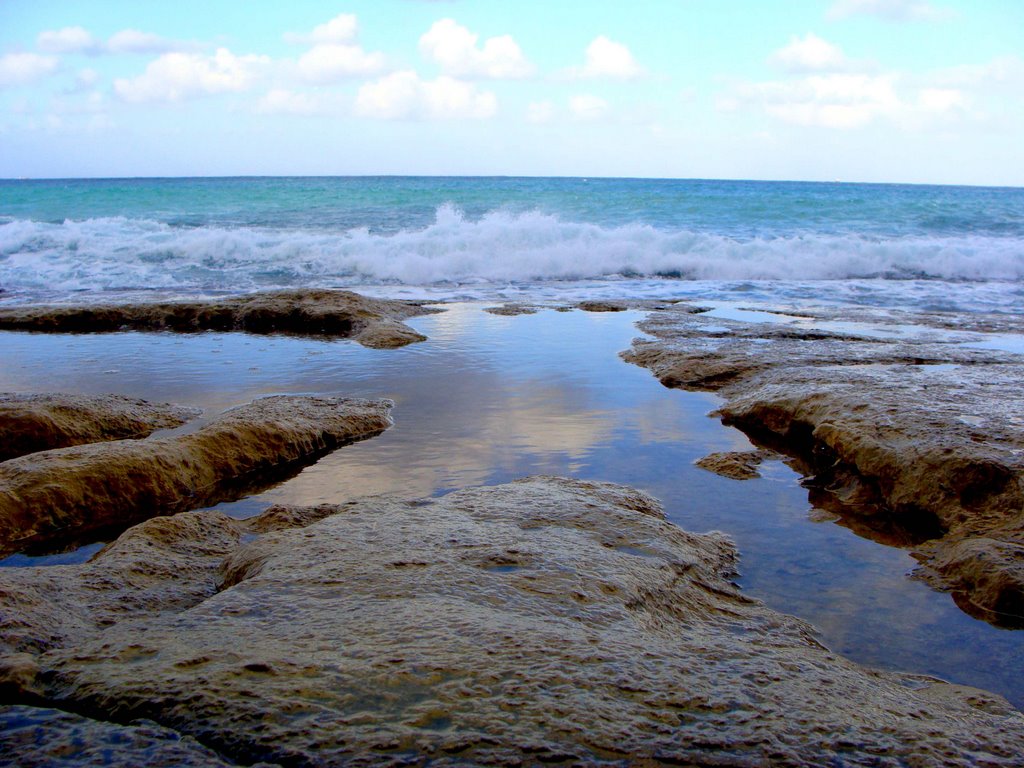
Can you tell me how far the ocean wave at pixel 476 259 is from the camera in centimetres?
1377

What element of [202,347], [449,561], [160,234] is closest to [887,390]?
[449,561]

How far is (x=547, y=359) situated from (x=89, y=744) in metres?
5.06

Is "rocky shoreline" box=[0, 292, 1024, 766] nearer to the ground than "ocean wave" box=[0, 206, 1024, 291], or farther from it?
nearer to the ground

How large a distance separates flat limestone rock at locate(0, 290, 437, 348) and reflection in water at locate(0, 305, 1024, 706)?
0.42 metres

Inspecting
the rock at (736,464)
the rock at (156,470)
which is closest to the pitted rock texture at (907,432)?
the rock at (736,464)

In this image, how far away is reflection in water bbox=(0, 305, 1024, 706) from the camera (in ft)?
8.36

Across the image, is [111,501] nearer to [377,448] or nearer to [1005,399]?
[377,448]

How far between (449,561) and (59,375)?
470 cm

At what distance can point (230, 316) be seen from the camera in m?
8.33

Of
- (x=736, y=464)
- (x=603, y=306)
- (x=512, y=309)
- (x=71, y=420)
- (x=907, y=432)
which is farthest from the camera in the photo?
(x=603, y=306)

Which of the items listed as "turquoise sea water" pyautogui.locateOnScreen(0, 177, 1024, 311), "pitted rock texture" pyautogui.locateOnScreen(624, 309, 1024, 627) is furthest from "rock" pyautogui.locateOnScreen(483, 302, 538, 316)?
"pitted rock texture" pyautogui.locateOnScreen(624, 309, 1024, 627)

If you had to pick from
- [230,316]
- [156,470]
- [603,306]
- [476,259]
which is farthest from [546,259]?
[156,470]

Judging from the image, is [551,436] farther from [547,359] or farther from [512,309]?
[512,309]

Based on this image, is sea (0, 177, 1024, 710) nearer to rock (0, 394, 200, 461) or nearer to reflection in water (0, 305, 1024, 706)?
reflection in water (0, 305, 1024, 706)
